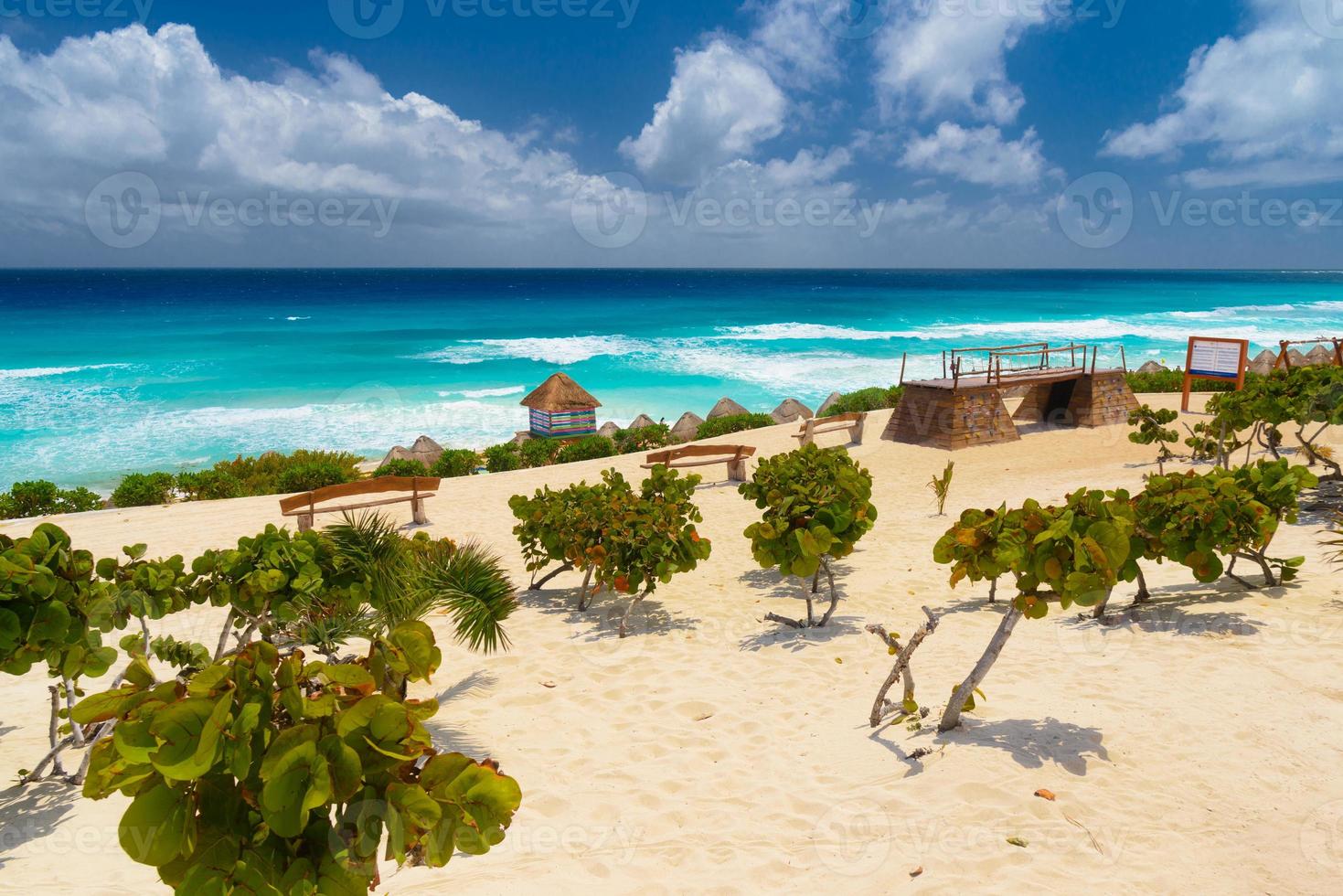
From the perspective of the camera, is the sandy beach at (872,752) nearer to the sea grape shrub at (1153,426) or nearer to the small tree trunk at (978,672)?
Result: the small tree trunk at (978,672)

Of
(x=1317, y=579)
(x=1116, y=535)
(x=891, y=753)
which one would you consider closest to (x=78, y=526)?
(x=891, y=753)

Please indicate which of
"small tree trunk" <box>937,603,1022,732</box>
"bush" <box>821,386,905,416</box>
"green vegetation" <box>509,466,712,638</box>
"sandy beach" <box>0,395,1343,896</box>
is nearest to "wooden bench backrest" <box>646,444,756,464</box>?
"sandy beach" <box>0,395,1343,896</box>

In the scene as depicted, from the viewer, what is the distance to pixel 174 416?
33750mm

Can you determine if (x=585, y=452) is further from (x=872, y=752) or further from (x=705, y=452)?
(x=872, y=752)

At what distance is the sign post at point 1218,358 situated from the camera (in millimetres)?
19703

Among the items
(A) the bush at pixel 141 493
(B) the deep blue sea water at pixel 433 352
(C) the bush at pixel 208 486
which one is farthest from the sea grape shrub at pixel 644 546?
(B) the deep blue sea water at pixel 433 352

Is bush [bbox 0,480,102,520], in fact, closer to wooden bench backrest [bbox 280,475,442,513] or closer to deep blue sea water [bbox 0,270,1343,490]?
wooden bench backrest [bbox 280,475,442,513]

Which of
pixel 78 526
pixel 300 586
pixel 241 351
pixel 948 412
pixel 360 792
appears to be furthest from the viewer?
pixel 241 351

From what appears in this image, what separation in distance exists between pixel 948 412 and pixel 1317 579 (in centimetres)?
1195

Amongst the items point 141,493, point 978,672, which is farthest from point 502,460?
point 978,672

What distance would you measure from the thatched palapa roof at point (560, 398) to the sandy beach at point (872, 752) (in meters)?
13.5

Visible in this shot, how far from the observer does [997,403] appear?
2025 cm

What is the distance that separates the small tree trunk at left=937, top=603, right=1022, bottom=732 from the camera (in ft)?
16.2

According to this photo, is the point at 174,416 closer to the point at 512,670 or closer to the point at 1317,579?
the point at 512,670
